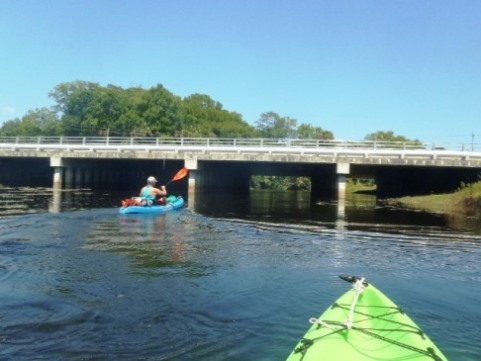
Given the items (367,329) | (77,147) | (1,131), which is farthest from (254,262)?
(1,131)

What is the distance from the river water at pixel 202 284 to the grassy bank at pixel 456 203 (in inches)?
419

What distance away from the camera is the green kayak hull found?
16.8 feet

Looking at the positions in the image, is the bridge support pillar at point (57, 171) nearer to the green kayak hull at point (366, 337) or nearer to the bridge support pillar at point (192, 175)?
the bridge support pillar at point (192, 175)

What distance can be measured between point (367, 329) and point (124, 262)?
7170 mm

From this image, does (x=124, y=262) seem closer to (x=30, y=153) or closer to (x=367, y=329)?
(x=367, y=329)

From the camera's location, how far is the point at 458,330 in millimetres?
7688

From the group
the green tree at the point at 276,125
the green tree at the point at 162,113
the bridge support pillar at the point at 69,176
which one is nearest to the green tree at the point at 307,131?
the green tree at the point at 276,125

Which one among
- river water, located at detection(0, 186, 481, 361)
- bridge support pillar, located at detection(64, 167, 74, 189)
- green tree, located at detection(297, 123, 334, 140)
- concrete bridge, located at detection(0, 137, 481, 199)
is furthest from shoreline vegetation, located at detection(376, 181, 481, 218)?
green tree, located at detection(297, 123, 334, 140)

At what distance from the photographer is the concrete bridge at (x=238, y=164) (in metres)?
34.7

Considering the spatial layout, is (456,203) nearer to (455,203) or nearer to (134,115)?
(455,203)

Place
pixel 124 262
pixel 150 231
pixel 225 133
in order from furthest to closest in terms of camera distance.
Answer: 1. pixel 225 133
2. pixel 150 231
3. pixel 124 262

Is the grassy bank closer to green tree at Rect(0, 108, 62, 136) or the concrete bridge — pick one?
the concrete bridge

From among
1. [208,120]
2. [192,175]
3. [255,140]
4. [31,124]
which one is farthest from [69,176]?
[31,124]

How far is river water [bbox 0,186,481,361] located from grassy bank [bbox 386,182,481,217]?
419 inches
